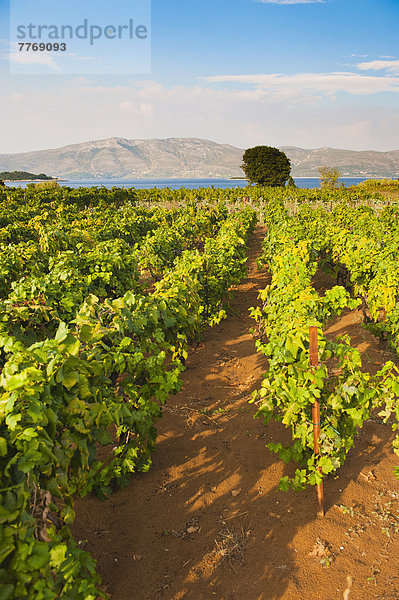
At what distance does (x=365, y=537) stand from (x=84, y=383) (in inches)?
122

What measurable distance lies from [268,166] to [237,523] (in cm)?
7125

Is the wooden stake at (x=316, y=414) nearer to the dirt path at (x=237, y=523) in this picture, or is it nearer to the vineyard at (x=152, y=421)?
the vineyard at (x=152, y=421)

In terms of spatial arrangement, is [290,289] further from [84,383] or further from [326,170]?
[326,170]

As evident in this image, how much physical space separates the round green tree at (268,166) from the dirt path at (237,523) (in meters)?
67.9

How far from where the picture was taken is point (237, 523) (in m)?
3.90

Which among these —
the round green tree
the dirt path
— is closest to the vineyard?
the dirt path

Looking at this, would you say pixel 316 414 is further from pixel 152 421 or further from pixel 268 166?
pixel 268 166

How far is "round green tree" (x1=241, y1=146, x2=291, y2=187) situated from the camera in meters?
68.7

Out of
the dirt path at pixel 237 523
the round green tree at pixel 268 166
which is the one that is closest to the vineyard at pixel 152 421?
the dirt path at pixel 237 523

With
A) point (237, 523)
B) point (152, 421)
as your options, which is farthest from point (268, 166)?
point (237, 523)

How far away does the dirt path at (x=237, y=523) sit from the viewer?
328 centimetres

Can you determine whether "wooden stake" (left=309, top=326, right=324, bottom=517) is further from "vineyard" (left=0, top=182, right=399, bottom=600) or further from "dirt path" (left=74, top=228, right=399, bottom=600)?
"dirt path" (left=74, top=228, right=399, bottom=600)

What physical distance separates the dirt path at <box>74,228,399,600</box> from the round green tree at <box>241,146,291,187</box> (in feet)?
223

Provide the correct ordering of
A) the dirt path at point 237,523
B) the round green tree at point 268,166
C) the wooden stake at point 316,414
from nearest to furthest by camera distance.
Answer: the dirt path at point 237,523 → the wooden stake at point 316,414 → the round green tree at point 268,166
